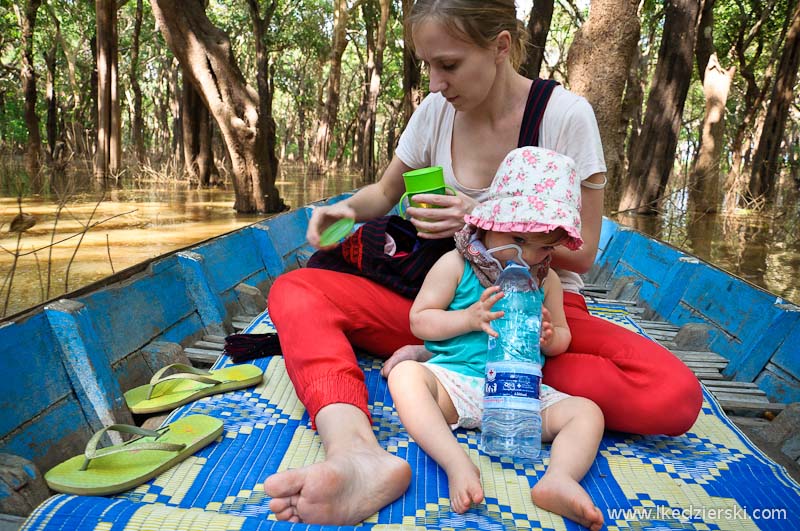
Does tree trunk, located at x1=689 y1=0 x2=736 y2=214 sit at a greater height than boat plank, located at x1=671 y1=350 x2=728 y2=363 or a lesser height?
greater

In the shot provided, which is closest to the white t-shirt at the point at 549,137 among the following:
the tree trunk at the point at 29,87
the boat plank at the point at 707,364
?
the boat plank at the point at 707,364

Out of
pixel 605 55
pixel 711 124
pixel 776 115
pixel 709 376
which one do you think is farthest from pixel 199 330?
pixel 776 115

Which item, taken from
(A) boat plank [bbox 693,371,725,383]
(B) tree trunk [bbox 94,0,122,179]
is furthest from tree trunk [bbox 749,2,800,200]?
(B) tree trunk [bbox 94,0,122,179]

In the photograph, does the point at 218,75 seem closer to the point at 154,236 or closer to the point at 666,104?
the point at 154,236

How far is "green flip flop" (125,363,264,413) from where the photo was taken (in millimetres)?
1993

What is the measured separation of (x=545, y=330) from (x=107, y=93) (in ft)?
40.5

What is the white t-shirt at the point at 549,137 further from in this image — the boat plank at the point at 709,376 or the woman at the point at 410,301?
the boat plank at the point at 709,376

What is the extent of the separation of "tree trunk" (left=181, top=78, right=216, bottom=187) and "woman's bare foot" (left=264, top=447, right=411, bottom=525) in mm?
12378

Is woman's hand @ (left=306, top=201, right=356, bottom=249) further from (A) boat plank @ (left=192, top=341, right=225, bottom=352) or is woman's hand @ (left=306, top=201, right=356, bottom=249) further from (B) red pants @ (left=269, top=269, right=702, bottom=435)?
(A) boat plank @ (left=192, top=341, right=225, bottom=352)

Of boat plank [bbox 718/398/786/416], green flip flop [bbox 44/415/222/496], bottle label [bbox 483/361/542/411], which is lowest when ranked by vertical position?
boat plank [bbox 718/398/786/416]

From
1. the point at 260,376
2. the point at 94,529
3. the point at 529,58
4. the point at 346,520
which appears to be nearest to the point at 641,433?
the point at 346,520

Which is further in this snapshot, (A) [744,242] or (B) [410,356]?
(A) [744,242]

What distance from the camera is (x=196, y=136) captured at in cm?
1361

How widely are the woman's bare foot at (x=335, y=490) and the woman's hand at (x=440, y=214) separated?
838 millimetres
